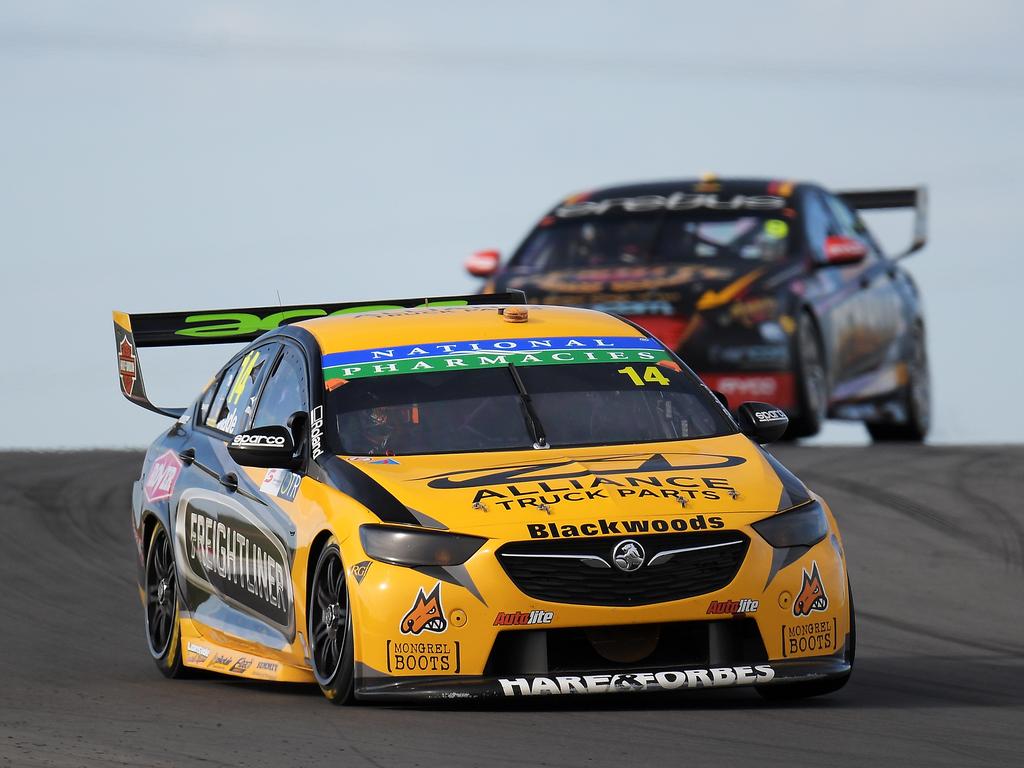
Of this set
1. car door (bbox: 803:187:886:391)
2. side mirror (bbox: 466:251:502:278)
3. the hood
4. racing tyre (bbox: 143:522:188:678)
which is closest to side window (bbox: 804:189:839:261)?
car door (bbox: 803:187:886:391)

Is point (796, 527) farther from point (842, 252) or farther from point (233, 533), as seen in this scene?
point (842, 252)

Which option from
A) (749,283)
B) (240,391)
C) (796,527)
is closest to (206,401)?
(240,391)

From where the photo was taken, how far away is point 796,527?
7.67 m

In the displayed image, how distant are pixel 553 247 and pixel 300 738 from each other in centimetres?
1089

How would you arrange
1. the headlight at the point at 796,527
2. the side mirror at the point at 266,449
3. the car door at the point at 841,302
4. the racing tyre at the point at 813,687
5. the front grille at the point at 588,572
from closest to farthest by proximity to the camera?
the front grille at the point at 588,572
the headlight at the point at 796,527
the racing tyre at the point at 813,687
the side mirror at the point at 266,449
the car door at the point at 841,302

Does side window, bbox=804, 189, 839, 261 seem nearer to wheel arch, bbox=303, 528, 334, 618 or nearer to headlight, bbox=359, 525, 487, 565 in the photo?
wheel arch, bbox=303, 528, 334, 618

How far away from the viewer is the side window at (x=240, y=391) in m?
9.27

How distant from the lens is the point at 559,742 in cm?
685

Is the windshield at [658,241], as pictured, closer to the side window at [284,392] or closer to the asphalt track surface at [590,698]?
the asphalt track surface at [590,698]

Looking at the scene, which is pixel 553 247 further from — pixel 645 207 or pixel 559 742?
pixel 559 742

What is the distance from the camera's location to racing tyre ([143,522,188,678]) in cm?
933

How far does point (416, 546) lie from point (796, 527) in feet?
4.14

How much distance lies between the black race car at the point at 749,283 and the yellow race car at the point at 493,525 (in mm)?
7102

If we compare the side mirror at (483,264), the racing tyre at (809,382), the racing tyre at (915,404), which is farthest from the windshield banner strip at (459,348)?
the racing tyre at (915,404)
